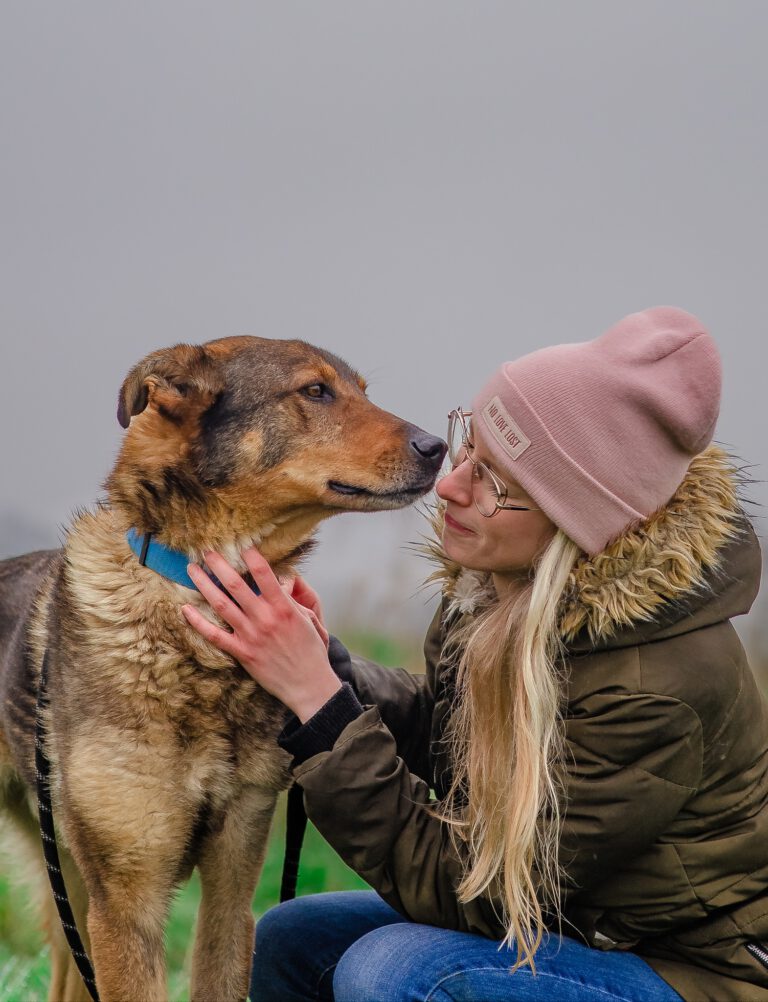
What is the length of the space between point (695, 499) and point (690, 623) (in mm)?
278

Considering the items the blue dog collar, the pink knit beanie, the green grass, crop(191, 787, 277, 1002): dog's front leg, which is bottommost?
the green grass

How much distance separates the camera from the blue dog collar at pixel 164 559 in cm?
262

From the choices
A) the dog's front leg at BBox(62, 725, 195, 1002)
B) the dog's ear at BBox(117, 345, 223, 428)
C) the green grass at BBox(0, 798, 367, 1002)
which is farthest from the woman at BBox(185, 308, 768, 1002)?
the green grass at BBox(0, 798, 367, 1002)

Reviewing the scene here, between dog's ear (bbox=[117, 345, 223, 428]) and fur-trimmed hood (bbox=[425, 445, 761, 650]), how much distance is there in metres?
1.06

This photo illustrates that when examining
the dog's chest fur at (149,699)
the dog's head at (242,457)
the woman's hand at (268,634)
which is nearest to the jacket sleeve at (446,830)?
the woman's hand at (268,634)

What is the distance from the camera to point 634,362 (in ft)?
7.39

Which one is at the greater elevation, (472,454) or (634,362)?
(634,362)

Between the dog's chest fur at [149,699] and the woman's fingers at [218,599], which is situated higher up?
the woman's fingers at [218,599]

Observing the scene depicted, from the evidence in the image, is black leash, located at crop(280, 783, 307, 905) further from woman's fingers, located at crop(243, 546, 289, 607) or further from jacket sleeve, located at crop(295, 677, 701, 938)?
woman's fingers, located at crop(243, 546, 289, 607)

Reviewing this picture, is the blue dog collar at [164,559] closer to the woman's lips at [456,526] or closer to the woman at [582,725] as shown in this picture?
the woman at [582,725]

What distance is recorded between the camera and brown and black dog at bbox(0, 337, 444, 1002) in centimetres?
253

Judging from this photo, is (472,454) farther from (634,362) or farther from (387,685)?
(387,685)

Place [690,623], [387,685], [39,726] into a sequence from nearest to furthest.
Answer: [690,623], [39,726], [387,685]

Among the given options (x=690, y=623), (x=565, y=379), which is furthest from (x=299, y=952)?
(x=565, y=379)
